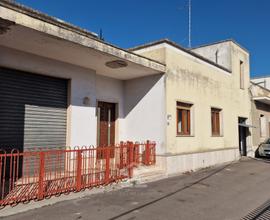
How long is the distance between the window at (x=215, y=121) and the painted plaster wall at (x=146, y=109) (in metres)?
4.76

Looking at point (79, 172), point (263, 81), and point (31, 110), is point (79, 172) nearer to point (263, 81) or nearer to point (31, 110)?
point (31, 110)

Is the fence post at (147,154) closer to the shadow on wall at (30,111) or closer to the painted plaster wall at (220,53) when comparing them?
the shadow on wall at (30,111)

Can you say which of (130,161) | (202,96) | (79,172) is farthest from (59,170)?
(202,96)

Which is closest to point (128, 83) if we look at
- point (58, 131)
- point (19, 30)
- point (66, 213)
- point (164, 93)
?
point (164, 93)

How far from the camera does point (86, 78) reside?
10328 millimetres

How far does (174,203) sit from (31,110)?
5110 millimetres

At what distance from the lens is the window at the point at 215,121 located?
15031 mm

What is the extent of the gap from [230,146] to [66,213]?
1250 cm

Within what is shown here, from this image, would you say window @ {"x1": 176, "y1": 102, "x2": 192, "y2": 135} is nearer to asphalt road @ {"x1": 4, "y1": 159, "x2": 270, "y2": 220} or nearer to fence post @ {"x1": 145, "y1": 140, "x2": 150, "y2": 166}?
fence post @ {"x1": 145, "y1": 140, "x2": 150, "y2": 166}

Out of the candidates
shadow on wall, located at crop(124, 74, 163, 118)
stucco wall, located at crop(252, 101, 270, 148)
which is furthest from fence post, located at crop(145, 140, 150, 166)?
stucco wall, located at crop(252, 101, 270, 148)

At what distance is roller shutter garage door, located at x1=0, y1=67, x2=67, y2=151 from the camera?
8.08m

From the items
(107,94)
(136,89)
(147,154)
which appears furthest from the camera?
(136,89)

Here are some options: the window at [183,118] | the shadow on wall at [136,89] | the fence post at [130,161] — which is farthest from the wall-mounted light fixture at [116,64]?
the window at [183,118]

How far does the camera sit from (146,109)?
11.9 m
